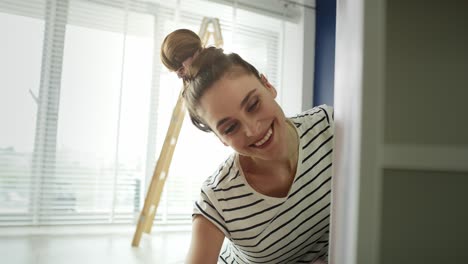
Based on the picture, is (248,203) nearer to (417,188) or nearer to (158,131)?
(417,188)

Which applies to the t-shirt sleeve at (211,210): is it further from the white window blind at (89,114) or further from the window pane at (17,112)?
the window pane at (17,112)

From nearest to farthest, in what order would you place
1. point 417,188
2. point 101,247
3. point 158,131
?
point 417,188 → point 101,247 → point 158,131

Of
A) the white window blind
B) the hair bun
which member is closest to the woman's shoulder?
the hair bun

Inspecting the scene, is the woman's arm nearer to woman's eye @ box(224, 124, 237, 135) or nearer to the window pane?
woman's eye @ box(224, 124, 237, 135)

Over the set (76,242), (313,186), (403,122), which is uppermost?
(403,122)

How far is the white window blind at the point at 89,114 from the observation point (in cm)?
193

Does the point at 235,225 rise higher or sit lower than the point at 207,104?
lower

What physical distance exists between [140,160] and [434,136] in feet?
6.69

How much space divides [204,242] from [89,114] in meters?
1.45

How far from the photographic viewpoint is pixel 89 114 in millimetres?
2049

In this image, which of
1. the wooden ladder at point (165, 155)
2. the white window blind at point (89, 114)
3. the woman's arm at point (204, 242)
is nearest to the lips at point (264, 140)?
the woman's arm at point (204, 242)

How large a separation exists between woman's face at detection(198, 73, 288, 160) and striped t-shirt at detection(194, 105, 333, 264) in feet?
0.35

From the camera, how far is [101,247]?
5.61ft

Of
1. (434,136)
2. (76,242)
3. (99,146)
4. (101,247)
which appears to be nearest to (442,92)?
(434,136)
